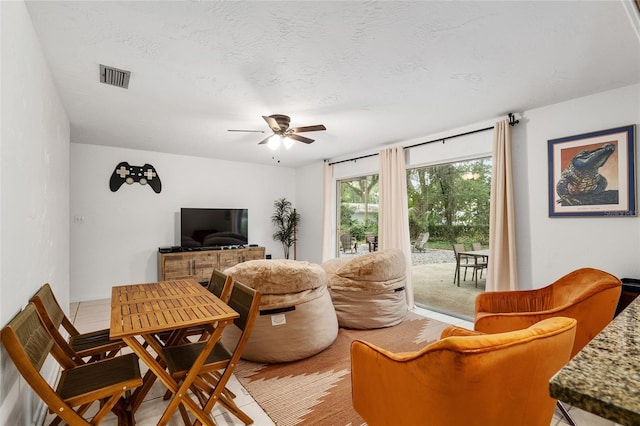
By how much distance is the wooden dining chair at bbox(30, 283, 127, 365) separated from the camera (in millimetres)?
1847

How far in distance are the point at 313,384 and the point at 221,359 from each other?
0.87m

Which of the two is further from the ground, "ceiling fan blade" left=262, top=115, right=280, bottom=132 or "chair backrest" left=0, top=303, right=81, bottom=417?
"ceiling fan blade" left=262, top=115, right=280, bottom=132

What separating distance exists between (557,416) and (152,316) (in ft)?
8.89

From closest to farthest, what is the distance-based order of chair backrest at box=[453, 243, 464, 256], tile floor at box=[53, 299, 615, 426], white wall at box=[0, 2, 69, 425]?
white wall at box=[0, 2, 69, 425] → tile floor at box=[53, 299, 615, 426] → chair backrest at box=[453, 243, 464, 256]

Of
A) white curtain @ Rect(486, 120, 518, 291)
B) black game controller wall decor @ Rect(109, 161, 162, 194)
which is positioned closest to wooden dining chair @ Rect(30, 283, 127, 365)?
black game controller wall decor @ Rect(109, 161, 162, 194)

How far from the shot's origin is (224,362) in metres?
1.93

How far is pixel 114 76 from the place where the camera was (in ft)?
8.40

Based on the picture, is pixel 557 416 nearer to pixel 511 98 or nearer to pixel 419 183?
pixel 511 98

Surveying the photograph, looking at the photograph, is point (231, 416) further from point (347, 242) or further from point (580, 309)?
point (347, 242)

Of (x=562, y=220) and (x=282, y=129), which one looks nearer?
Answer: (x=562, y=220)

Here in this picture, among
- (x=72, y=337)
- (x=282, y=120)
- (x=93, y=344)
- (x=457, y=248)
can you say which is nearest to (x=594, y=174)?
(x=457, y=248)

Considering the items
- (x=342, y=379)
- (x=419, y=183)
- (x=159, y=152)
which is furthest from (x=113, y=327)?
(x=159, y=152)

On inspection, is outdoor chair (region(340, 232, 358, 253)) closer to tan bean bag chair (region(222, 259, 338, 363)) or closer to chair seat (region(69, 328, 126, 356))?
tan bean bag chair (region(222, 259, 338, 363))

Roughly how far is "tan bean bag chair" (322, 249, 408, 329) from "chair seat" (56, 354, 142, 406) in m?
2.27
